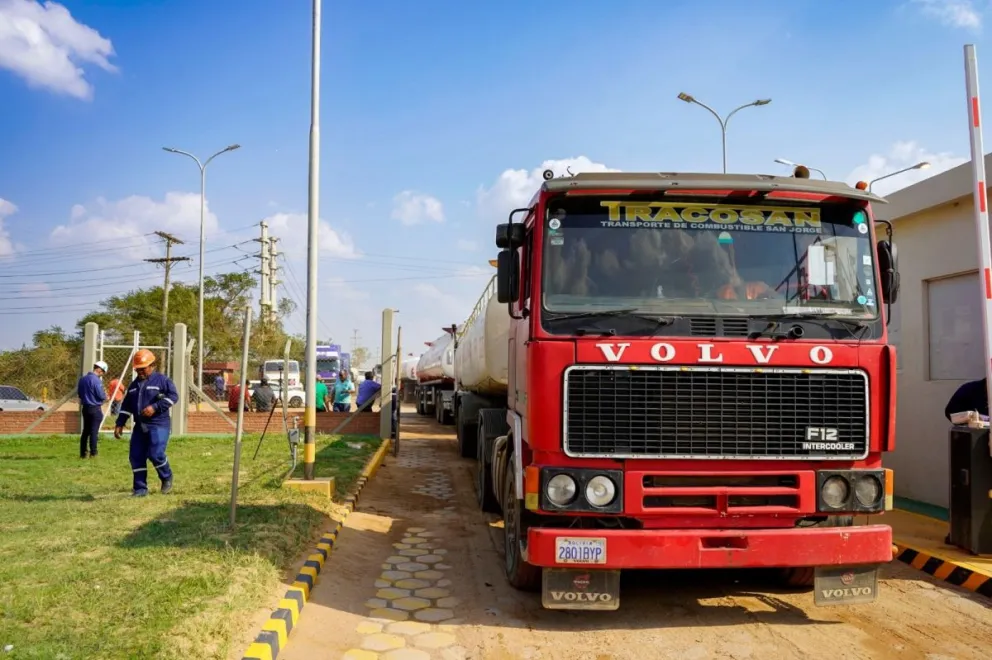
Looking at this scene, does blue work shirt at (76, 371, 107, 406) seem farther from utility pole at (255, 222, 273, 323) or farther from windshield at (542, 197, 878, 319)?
utility pole at (255, 222, 273, 323)

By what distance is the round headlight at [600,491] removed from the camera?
466cm

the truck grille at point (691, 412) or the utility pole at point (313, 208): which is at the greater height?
the utility pole at point (313, 208)

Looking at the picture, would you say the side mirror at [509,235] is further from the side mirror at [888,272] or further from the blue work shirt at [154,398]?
the blue work shirt at [154,398]

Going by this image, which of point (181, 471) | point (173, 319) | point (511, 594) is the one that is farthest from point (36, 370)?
point (511, 594)

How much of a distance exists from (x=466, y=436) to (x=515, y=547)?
739 cm

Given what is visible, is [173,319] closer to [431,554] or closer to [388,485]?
[388,485]

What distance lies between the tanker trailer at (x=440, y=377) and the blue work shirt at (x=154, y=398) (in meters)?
8.10

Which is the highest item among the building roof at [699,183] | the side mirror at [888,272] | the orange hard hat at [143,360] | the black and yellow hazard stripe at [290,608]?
the building roof at [699,183]

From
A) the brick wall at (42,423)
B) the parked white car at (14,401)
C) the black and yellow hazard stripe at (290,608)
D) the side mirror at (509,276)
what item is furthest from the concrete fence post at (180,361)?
the parked white car at (14,401)

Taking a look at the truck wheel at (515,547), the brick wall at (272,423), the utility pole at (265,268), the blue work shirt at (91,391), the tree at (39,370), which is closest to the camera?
the truck wheel at (515,547)

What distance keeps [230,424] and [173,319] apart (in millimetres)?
31530

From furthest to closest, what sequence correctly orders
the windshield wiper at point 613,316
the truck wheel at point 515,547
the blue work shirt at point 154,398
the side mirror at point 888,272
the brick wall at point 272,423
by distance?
the brick wall at point 272,423 < the blue work shirt at point 154,398 < the truck wheel at point 515,547 < the side mirror at point 888,272 < the windshield wiper at point 613,316

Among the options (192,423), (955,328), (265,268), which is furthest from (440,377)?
(265,268)

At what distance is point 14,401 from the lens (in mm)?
24578
